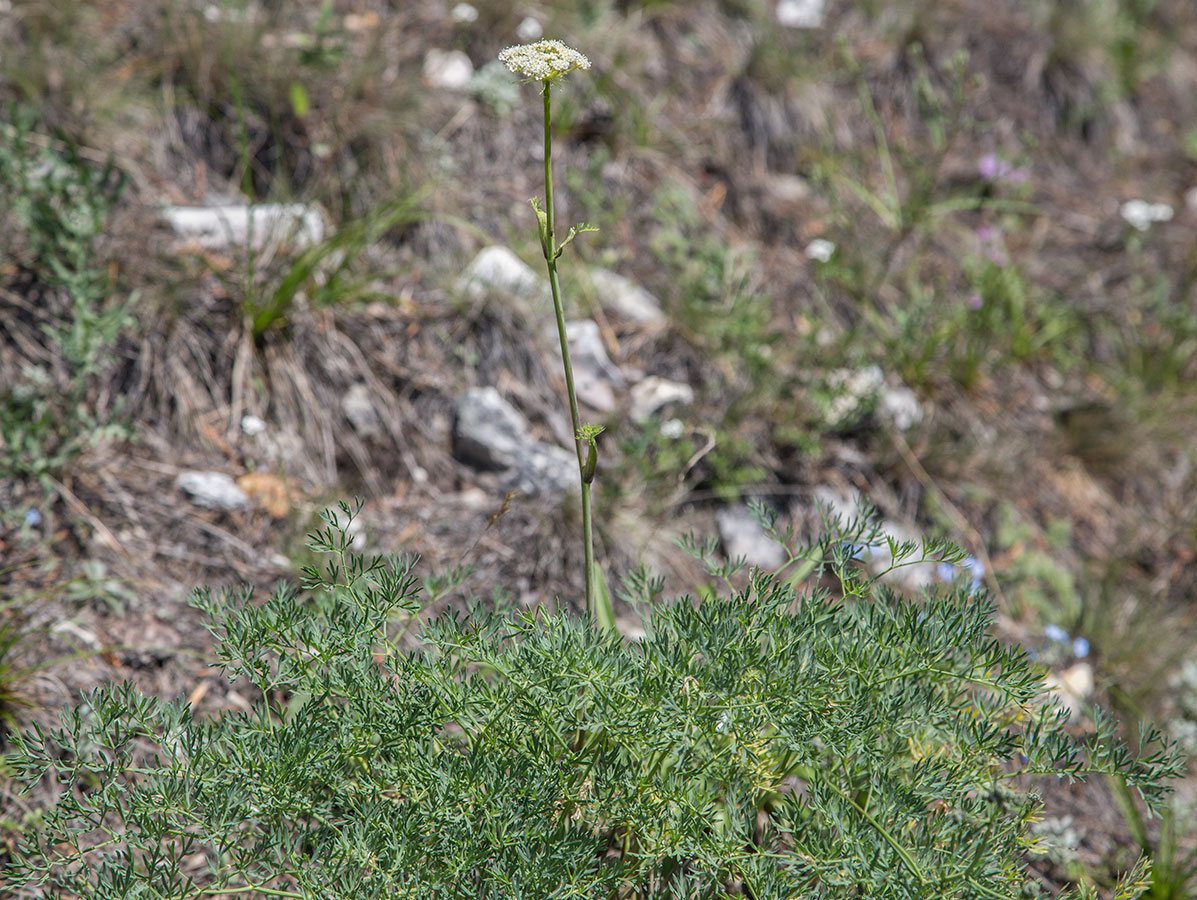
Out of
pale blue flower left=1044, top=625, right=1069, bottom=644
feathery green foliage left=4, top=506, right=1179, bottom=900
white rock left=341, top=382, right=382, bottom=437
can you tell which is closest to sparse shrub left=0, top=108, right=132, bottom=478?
white rock left=341, top=382, right=382, bottom=437

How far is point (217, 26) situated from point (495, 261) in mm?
1415

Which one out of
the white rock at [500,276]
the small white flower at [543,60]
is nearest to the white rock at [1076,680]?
the white rock at [500,276]

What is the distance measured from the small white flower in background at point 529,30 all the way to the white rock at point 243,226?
4.16 ft

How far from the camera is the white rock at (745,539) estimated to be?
3.38 m

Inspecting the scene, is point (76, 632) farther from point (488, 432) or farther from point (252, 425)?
point (488, 432)

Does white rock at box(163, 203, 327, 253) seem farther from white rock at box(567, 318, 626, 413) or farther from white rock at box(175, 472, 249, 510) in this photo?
white rock at box(567, 318, 626, 413)

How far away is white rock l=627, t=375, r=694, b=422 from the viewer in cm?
354

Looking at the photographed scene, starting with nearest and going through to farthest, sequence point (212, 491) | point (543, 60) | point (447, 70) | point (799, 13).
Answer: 1. point (543, 60)
2. point (212, 491)
3. point (447, 70)
4. point (799, 13)

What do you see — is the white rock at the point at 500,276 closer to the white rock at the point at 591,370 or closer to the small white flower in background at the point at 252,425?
the white rock at the point at 591,370

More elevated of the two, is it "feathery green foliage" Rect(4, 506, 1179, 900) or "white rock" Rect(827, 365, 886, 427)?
"feathery green foliage" Rect(4, 506, 1179, 900)

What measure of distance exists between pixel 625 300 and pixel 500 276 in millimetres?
573

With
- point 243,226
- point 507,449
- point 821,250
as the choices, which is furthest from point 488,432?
point 821,250

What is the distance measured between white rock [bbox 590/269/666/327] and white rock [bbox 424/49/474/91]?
43.4 inches

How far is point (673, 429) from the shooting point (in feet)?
10.8
